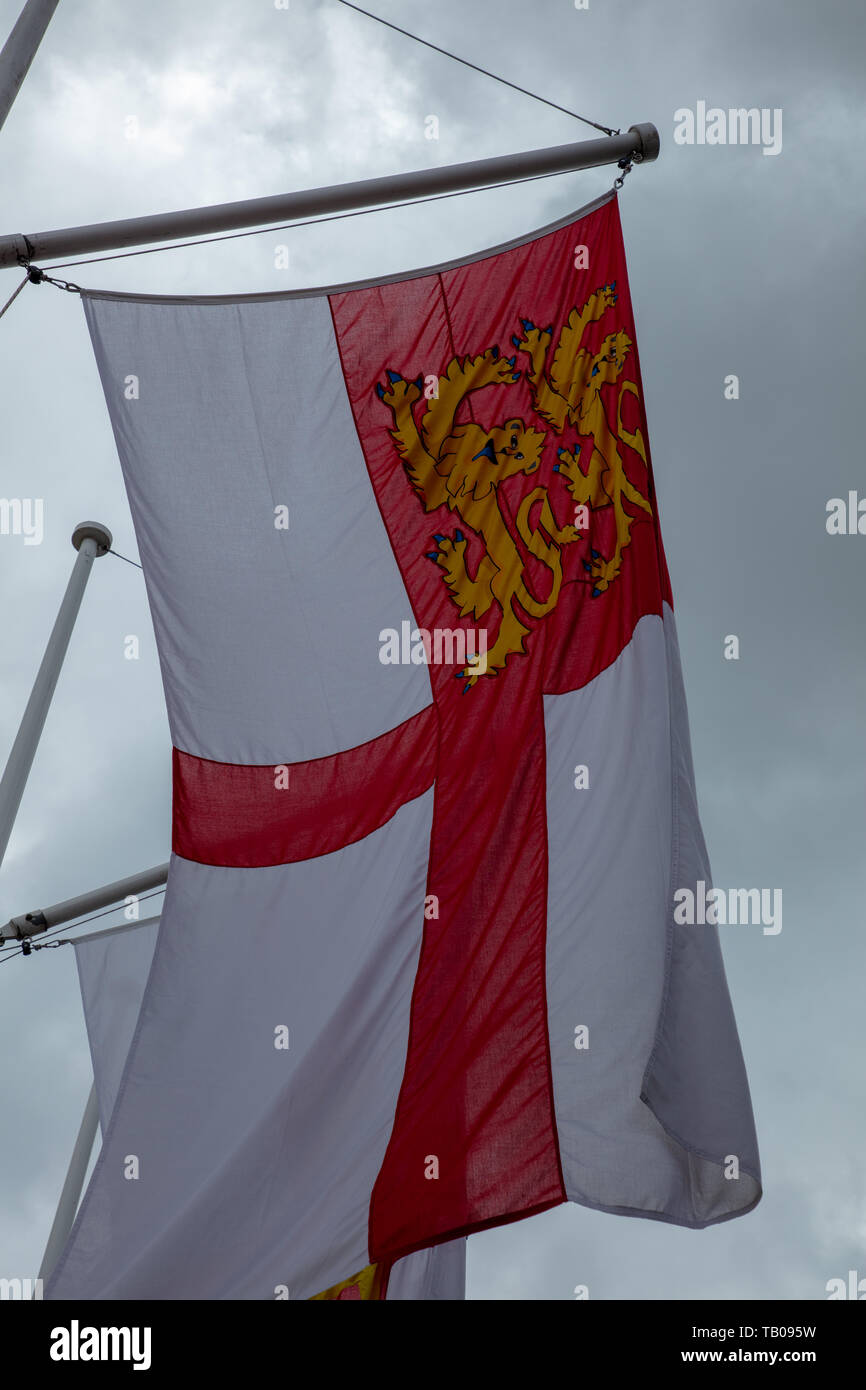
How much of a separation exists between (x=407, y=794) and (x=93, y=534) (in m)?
8.10

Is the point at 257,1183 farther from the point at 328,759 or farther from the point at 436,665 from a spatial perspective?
the point at 436,665

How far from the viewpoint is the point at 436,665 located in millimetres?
5902

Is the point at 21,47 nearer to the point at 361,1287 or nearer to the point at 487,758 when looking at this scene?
the point at 487,758

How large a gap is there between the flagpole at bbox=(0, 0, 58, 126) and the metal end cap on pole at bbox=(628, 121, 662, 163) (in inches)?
127

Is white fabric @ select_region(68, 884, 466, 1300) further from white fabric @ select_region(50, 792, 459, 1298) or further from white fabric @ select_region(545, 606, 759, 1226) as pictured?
white fabric @ select_region(545, 606, 759, 1226)

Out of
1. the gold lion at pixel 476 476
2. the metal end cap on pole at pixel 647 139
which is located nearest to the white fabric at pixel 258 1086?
the gold lion at pixel 476 476

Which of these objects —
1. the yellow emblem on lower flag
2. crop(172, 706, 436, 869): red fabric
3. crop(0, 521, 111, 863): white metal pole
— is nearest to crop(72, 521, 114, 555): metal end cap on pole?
crop(0, 521, 111, 863): white metal pole

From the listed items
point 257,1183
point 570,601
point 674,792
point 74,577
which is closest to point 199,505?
point 570,601

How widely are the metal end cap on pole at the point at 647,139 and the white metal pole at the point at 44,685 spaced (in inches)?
239

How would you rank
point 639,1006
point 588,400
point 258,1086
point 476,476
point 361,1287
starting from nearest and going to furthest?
point 258,1086
point 639,1006
point 361,1287
point 476,476
point 588,400

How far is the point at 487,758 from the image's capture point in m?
5.69

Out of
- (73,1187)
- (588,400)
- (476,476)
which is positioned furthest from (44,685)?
(588,400)

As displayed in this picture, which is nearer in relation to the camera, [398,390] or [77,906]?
[398,390]

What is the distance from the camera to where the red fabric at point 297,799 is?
545cm
